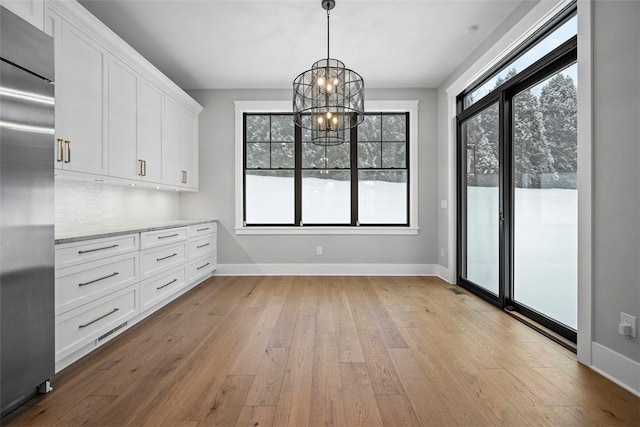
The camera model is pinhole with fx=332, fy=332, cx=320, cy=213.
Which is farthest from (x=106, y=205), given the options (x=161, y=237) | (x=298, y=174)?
(x=298, y=174)

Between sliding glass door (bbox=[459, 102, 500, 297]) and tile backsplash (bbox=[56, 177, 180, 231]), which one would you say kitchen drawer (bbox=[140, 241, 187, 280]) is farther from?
sliding glass door (bbox=[459, 102, 500, 297])

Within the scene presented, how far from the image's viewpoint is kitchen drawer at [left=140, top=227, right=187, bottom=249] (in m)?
3.00

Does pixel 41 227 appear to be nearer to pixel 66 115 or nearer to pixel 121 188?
pixel 66 115

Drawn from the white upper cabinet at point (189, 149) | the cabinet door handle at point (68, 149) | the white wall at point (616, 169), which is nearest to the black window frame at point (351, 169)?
the white upper cabinet at point (189, 149)

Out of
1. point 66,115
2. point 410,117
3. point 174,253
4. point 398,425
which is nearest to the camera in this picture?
point 398,425

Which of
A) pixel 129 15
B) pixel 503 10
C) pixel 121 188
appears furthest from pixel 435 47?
pixel 121 188

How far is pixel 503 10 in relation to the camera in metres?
3.03

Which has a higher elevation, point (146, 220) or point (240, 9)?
point (240, 9)

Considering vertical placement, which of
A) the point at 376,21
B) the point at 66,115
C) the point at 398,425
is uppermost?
the point at 376,21

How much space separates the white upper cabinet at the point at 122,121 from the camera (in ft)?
9.68

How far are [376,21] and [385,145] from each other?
208 cm

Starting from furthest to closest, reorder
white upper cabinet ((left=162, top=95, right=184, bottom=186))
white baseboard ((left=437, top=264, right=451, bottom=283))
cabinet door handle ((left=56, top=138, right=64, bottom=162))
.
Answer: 1. white baseboard ((left=437, top=264, right=451, bottom=283))
2. white upper cabinet ((left=162, top=95, right=184, bottom=186))
3. cabinet door handle ((left=56, top=138, right=64, bottom=162))

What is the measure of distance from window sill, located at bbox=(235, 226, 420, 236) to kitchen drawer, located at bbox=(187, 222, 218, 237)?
1.07ft

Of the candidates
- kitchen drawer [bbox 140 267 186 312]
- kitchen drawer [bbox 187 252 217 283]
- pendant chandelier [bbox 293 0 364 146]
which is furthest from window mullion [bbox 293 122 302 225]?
pendant chandelier [bbox 293 0 364 146]
